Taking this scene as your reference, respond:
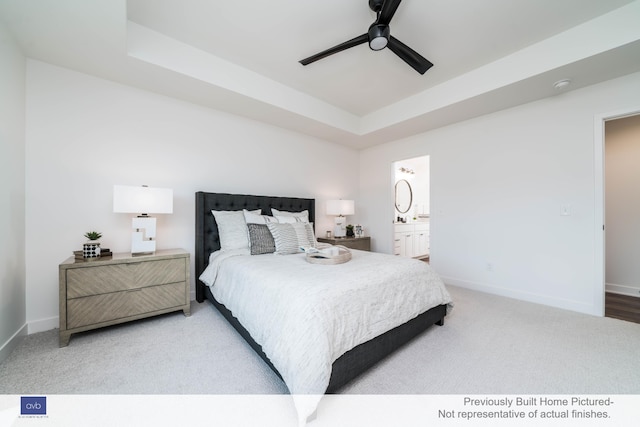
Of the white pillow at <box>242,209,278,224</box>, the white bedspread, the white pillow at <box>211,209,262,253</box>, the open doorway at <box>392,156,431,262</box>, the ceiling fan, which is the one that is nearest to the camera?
the white bedspread

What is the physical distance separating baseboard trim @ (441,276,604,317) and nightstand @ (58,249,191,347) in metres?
3.61

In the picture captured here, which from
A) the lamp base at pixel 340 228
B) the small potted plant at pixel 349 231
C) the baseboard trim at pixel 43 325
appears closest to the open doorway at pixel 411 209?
the small potted plant at pixel 349 231

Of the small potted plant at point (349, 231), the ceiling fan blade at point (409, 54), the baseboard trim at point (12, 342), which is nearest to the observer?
the baseboard trim at point (12, 342)

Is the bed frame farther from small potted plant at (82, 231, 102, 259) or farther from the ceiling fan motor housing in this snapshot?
the ceiling fan motor housing

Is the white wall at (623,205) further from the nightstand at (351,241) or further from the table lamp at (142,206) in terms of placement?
the table lamp at (142,206)

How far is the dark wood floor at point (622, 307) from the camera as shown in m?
2.55

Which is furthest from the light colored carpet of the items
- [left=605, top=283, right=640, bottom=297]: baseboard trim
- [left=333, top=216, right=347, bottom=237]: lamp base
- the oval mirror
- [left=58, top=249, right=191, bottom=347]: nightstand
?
the oval mirror

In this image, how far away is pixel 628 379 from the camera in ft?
5.10

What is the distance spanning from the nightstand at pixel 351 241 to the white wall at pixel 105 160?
1.31 meters

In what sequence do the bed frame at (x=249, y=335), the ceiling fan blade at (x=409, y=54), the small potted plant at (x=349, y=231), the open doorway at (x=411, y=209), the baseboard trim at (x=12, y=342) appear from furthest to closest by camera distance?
the open doorway at (x=411, y=209) → the small potted plant at (x=349, y=231) → the ceiling fan blade at (x=409, y=54) → the baseboard trim at (x=12, y=342) → the bed frame at (x=249, y=335)

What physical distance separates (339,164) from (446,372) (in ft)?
12.0

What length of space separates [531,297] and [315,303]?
309 centimetres

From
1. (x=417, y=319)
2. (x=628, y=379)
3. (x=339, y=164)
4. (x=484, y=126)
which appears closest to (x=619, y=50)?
(x=484, y=126)

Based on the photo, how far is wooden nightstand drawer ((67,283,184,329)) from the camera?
1.97m
